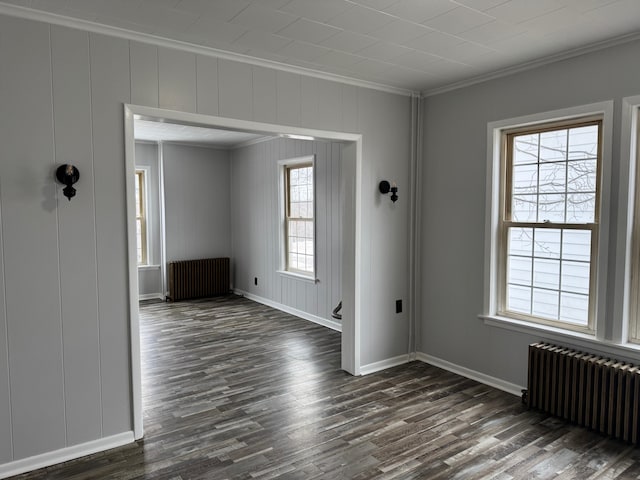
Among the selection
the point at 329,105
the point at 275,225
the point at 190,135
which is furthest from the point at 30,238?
the point at 190,135

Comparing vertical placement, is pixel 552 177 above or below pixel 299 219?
above

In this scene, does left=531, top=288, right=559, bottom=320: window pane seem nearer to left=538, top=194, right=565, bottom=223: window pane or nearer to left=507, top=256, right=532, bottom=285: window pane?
left=507, top=256, right=532, bottom=285: window pane

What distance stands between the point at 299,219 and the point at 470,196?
9.68 ft

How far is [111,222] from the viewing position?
9.39 feet

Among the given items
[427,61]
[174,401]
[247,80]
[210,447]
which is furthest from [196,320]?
[427,61]

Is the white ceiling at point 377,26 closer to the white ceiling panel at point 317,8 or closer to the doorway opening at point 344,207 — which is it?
the white ceiling panel at point 317,8

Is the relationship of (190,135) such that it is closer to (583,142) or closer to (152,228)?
(152,228)

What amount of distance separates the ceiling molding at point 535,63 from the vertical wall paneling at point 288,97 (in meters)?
1.42

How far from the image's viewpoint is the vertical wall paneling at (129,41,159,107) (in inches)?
113

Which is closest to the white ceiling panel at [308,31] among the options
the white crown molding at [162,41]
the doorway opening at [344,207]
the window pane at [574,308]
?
the white crown molding at [162,41]

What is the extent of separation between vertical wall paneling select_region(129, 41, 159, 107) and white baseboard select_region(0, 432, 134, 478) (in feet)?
7.19

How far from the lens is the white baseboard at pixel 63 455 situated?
260cm

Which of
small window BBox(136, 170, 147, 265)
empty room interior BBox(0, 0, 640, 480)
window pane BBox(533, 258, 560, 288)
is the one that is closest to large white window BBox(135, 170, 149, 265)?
small window BBox(136, 170, 147, 265)

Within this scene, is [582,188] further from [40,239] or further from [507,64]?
[40,239]
